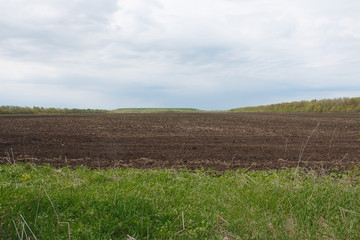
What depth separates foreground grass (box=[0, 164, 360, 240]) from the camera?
3393 millimetres

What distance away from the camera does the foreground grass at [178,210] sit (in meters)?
3.39

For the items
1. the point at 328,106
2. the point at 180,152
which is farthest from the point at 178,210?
the point at 328,106

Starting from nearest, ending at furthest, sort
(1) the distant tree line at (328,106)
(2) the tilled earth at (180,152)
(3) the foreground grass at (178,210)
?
1. (3) the foreground grass at (178,210)
2. (2) the tilled earth at (180,152)
3. (1) the distant tree line at (328,106)

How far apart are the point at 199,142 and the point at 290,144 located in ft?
12.7

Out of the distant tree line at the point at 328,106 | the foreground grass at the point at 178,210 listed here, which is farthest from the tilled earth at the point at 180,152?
the distant tree line at the point at 328,106

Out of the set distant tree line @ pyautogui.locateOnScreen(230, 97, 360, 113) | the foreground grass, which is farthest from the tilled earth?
distant tree line @ pyautogui.locateOnScreen(230, 97, 360, 113)

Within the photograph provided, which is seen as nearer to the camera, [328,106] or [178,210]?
[178,210]

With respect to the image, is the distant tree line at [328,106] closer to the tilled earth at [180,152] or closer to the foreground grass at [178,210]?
the tilled earth at [180,152]

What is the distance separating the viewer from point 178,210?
3.90 m

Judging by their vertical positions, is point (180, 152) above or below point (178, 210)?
above

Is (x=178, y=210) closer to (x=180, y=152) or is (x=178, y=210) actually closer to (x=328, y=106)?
(x=180, y=152)

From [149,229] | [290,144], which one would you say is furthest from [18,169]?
[290,144]

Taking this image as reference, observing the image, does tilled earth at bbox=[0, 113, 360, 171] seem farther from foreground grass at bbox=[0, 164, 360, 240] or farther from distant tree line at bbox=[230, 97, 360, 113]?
distant tree line at bbox=[230, 97, 360, 113]

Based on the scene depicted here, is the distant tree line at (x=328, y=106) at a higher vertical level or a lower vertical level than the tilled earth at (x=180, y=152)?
higher
